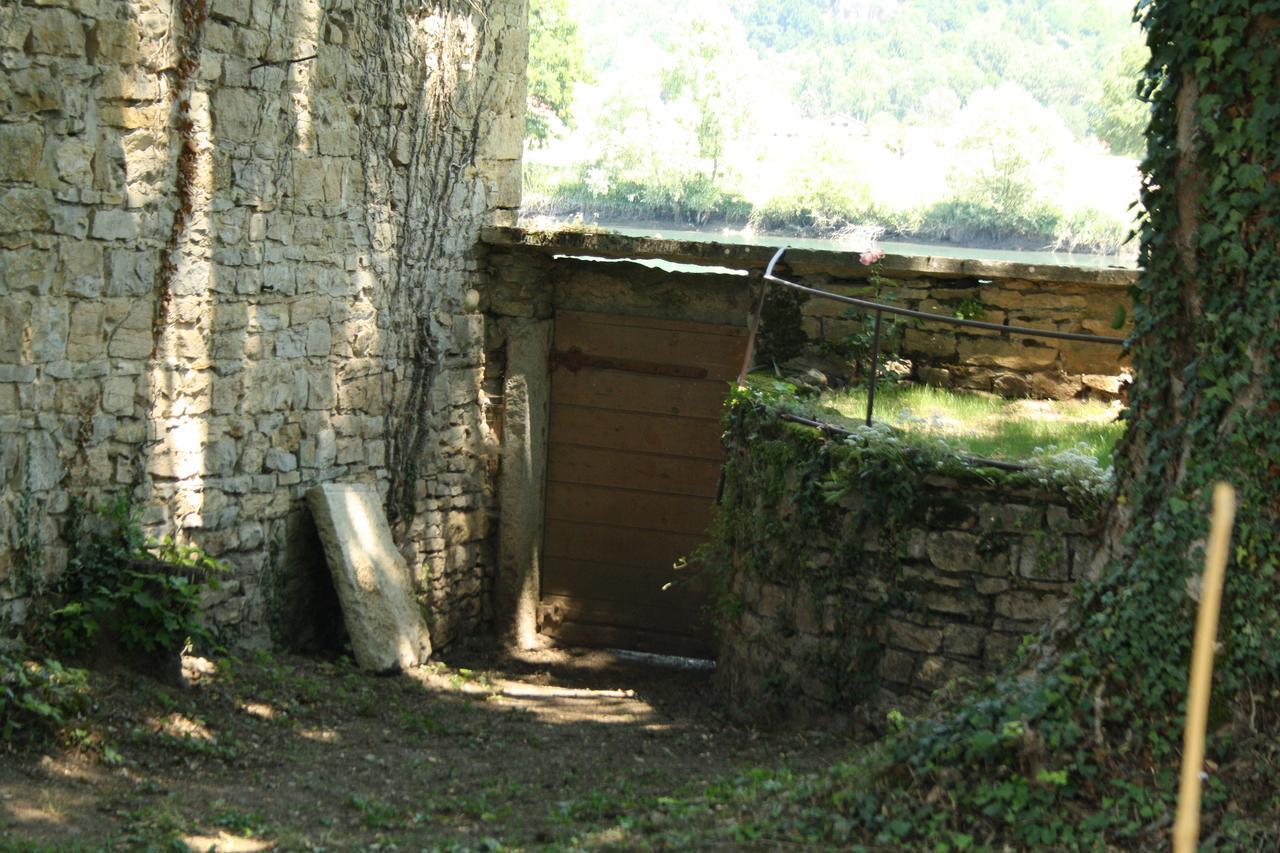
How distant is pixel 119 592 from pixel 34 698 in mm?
745

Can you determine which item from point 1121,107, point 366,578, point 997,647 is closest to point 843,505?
point 997,647

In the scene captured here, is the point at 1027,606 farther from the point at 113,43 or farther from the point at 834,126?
the point at 834,126

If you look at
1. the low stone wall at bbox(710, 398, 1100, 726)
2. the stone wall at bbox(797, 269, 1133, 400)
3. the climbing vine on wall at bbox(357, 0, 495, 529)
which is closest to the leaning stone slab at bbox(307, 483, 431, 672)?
the climbing vine on wall at bbox(357, 0, 495, 529)

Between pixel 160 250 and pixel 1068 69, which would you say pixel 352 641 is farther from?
pixel 1068 69

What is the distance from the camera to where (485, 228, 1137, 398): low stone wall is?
7.52 metres

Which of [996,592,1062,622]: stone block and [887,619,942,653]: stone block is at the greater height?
[996,592,1062,622]: stone block

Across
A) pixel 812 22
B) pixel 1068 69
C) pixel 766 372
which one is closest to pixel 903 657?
pixel 766 372

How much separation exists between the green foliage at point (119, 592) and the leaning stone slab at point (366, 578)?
3.99 ft

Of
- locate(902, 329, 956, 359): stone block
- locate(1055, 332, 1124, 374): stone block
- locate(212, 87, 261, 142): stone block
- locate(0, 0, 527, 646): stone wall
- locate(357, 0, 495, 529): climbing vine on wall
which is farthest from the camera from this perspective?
locate(902, 329, 956, 359): stone block

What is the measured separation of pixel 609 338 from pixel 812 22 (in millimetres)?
43441

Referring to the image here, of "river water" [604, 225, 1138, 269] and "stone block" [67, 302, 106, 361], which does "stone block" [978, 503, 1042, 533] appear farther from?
"stone block" [67, 302, 106, 361]

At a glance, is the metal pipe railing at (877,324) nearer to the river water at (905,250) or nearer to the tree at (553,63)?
the river water at (905,250)

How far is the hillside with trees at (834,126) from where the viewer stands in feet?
56.3

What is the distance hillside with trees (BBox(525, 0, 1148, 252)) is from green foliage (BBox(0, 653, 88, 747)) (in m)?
3.98
